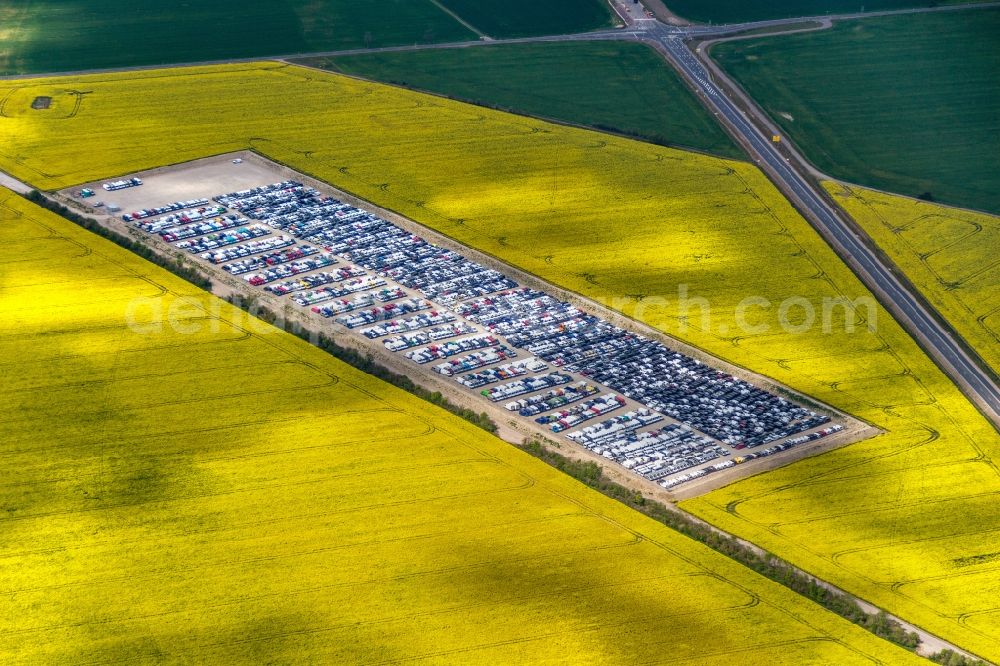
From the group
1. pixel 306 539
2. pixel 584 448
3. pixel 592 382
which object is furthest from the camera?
pixel 592 382

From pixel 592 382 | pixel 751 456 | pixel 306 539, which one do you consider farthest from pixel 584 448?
pixel 306 539

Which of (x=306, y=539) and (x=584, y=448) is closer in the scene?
(x=306, y=539)

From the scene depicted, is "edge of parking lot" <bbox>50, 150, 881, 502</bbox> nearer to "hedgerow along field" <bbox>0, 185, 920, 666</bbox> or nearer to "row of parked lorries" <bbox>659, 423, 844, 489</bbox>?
"row of parked lorries" <bbox>659, 423, 844, 489</bbox>

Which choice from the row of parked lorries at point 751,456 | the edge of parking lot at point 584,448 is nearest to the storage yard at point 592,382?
the row of parked lorries at point 751,456

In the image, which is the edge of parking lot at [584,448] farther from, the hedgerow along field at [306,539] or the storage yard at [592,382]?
the hedgerow along field at [306,539]

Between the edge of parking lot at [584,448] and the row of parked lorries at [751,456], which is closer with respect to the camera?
the row of parked lorries at [751,456]

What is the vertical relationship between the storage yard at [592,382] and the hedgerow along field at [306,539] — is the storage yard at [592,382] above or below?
above

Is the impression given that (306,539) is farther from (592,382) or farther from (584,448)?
(592,382)

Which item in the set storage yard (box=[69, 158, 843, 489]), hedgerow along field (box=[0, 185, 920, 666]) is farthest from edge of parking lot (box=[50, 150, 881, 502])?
hedgerow along field (box=[0, 185, 920, 666])

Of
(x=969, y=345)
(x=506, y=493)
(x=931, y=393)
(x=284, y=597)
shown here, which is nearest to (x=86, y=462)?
(x=284, y=597)
